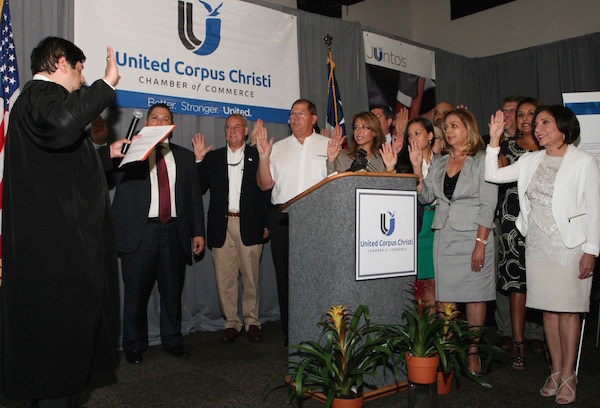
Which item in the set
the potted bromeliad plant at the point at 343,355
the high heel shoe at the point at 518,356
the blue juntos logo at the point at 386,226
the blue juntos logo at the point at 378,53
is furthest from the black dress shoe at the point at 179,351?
the blue juntos logo at the point at 378,53

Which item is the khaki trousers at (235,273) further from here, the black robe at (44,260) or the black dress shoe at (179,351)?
the black robe at (44,260)

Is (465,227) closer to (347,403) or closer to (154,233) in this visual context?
(347,403)

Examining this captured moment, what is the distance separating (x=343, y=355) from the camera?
95.0 inches

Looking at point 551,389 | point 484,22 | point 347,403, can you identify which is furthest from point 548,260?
point 484,22

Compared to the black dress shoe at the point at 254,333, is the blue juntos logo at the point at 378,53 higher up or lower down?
higher up

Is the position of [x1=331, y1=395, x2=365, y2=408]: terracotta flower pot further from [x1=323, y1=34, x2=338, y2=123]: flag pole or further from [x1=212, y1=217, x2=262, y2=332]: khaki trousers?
[x1=323, y1=34, x2=338, y2=123]: flag pole

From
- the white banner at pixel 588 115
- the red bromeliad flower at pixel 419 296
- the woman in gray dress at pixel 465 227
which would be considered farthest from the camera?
the white banner at pixel 588 115

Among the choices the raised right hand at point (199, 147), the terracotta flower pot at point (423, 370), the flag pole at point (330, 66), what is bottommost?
the terracotta flower pot at point (423, 370)

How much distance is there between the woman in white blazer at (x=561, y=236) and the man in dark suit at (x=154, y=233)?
241cm

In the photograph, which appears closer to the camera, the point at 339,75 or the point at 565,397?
the point at 565,397

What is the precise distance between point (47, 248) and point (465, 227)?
7.56 feet

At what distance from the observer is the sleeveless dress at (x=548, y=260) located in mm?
2842

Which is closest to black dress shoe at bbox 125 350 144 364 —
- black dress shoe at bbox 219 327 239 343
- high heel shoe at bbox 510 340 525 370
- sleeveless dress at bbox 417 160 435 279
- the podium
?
black dress shoe at bbox 219 327 239 343

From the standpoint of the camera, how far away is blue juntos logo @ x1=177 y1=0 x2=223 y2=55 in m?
4.57
